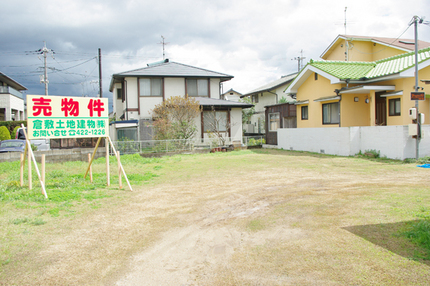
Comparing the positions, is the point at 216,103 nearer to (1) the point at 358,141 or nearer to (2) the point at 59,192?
(1) the point at 358,141

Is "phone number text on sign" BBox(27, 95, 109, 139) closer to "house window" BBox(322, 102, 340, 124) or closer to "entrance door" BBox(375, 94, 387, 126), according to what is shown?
"house window" BBox(322, 102, 340, 124)

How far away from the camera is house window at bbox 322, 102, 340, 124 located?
17883mm

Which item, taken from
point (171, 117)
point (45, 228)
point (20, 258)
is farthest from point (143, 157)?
point (20, 258)

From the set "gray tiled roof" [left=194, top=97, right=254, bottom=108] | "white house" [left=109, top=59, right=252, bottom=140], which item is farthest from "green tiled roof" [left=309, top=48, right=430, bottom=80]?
"white house" [left=109, top=59, right=252, bottom=140]

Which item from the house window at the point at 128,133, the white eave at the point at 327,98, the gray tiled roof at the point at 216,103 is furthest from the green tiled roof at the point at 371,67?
the house window at the point at 128,133

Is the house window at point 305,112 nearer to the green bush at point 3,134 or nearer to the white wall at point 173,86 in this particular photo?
the white wall at point 173,86

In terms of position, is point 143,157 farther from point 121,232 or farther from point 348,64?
point 348,64

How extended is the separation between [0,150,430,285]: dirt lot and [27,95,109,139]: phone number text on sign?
90.8 inches

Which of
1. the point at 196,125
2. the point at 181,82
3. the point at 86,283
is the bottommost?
the point at 86,283

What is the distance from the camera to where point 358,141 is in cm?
1511

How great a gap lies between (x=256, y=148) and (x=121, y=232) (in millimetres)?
17288

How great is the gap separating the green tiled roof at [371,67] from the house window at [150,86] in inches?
447

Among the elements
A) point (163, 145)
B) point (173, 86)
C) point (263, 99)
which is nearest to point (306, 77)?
point (173, 86)

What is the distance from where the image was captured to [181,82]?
2438cm
